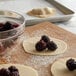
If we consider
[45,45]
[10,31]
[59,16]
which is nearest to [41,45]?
[45,45]

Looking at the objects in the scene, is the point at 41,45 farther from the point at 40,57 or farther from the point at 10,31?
the point at 10,31

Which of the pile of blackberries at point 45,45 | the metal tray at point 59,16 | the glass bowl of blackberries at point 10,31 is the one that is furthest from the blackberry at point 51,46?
the metal tray at point 59,16

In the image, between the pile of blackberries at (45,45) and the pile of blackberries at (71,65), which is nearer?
the pile of blackberries at (71,65)

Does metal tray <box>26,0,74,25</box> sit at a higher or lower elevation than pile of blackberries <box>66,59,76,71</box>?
lower

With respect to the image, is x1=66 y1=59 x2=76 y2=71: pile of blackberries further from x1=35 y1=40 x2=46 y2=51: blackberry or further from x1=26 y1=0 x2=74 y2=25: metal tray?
x1=26 y1=0 x2=74 y2=25: metal tray

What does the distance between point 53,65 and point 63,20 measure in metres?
0.46

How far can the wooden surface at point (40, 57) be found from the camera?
0.96m

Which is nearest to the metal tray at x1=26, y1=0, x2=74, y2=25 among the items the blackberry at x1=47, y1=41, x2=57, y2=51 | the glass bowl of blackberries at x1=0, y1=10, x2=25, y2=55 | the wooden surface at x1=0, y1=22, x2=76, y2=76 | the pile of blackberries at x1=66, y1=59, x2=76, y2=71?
the wooden surface at x1=0, y1=22, x2=76, y2=76

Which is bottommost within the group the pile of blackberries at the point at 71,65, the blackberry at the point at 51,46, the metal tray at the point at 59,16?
the metal tray at the point at 59,16

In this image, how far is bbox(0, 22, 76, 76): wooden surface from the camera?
0.96 meters

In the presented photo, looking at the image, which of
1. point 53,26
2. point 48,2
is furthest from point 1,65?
point 48,2

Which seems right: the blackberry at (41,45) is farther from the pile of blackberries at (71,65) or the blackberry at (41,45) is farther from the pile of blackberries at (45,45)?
the pile of blackberries at (71,65)

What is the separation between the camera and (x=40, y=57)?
101cm

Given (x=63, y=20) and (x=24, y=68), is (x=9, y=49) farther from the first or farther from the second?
(x=63, y=20)
